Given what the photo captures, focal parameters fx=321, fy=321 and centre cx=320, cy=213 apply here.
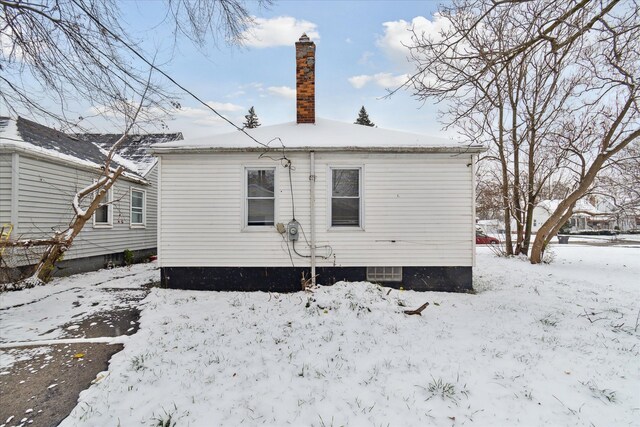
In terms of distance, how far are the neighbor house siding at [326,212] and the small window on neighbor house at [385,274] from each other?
A: 24 centimetres

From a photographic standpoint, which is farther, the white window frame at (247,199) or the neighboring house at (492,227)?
the neighboring house at (492,227)

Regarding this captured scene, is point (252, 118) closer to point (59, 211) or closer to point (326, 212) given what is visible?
point (59, 211)

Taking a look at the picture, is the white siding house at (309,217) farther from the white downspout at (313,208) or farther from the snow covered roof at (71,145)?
the snow covered roof at (71,145)

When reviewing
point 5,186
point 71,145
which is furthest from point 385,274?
point 71,145

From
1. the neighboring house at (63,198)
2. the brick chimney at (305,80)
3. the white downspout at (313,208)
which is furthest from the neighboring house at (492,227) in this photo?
the neighboring house at (63,198)

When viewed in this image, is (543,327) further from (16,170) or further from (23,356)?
(16,170)

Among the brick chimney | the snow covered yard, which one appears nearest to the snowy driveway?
the snow covered yard

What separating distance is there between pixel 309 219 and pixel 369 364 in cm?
412

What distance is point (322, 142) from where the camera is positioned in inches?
286

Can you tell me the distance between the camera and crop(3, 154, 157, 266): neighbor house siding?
7.98m

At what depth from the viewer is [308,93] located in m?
8.91

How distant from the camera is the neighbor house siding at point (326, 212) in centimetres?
727

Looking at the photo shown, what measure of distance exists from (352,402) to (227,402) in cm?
111

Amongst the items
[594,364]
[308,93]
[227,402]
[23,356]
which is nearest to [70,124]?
[23,356]
